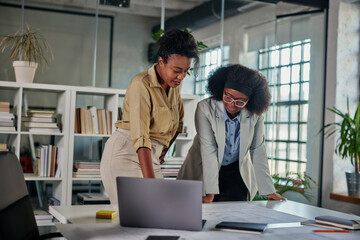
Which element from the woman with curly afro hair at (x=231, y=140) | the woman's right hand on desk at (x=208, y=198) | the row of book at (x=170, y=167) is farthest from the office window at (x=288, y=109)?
the woman's right hand on desk at (x=208, y=198)

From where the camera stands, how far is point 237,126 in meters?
2.59

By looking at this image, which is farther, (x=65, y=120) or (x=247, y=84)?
(x=65, y=120)

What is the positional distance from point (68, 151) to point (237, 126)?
188 centimetres

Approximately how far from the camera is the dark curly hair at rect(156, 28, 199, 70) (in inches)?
89.7

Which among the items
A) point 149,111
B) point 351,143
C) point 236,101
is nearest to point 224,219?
point 149,111

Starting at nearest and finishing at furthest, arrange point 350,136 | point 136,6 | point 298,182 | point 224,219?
point 224,219, point 136,6, point 350,136, point 298,182

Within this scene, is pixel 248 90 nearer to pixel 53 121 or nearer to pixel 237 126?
pixel 237 126

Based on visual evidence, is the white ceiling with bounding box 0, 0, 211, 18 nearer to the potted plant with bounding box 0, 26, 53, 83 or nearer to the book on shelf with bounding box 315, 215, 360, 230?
the potted plant with bounding box 0, 26, 53, 83

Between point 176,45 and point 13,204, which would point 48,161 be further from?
point 13,204

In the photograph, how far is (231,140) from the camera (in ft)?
8.40

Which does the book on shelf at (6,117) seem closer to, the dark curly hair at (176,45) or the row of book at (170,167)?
the row of book at (170,167)

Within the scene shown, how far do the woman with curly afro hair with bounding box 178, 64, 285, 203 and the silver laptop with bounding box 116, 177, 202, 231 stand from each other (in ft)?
2.48

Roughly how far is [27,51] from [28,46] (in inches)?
1.7

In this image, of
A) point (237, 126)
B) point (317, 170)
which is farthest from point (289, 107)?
point (237, 126)
